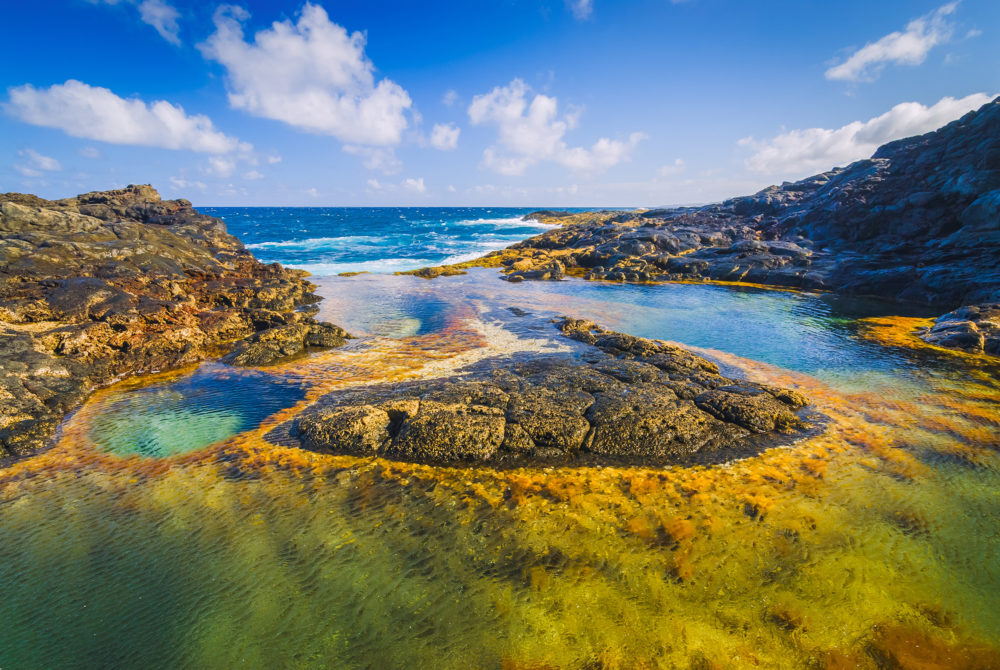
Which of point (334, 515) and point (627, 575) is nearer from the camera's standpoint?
point (627, 575)

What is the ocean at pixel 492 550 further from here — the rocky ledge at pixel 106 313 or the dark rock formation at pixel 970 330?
the dark rock formation at pixel 970 330

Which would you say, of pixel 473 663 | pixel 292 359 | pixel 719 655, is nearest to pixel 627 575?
pixel 719 655

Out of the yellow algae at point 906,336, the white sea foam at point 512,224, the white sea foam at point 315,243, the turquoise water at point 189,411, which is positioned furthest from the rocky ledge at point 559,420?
the white sea foam at point 512,224

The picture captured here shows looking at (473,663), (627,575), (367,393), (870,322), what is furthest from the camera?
(870,322)

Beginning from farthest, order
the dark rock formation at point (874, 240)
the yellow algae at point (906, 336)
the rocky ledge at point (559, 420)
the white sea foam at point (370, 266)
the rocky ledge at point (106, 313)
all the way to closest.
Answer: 1. the white sea foam at point (370, 266)
2. the dark rock formation at point (874, 240)
3. the yellow algae at point (906, 336)
4. the rocky ledge at point (106, 313)
5. the rocky ledge at point (559, 420)

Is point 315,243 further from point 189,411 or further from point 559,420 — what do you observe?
point 559,420

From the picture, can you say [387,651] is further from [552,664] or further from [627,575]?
[627,575]

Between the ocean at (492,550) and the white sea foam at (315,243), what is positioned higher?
the white sea foam at (315,243)

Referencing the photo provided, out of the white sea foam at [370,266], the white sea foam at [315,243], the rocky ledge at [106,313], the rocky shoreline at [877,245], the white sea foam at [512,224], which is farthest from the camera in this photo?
the white sea foam at [512,224]
